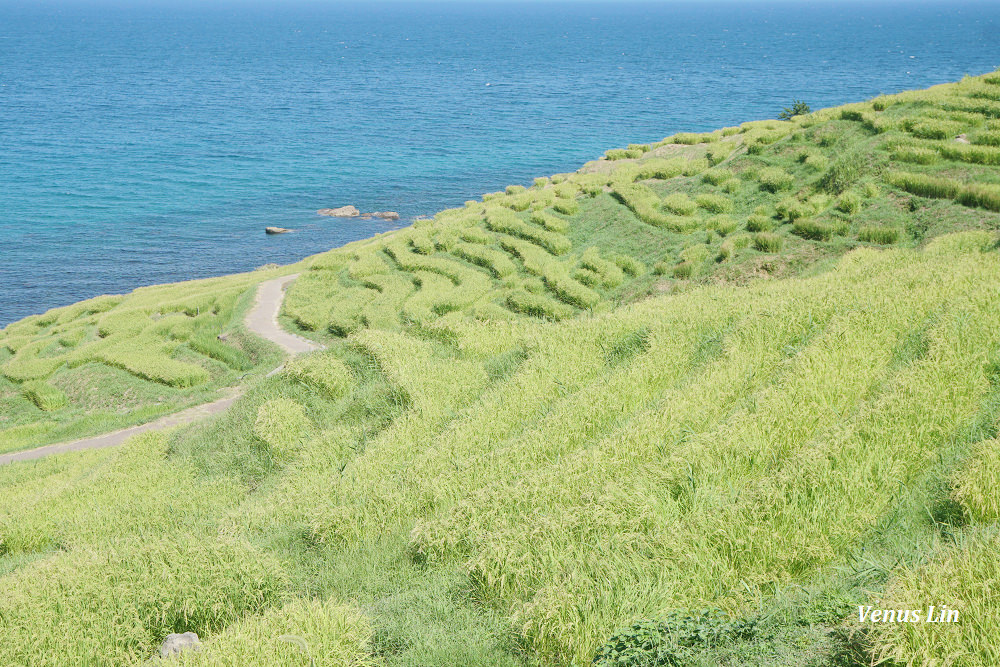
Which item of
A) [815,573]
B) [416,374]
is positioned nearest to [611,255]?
[416,374]

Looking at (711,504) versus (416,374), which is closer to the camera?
(711,504)

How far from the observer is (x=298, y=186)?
73750 mm

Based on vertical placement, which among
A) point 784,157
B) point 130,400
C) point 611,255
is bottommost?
point 130,400

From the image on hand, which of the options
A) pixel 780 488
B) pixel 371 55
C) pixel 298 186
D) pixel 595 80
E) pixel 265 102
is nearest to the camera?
pixel 780 488

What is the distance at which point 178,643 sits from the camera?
8.09 metres

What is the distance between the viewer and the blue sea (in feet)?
192

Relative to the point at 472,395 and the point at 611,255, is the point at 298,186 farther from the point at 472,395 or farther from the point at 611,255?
the point at 472,395

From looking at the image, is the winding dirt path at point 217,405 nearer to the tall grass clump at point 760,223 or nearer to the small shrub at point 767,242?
the small shrub at point 767,242

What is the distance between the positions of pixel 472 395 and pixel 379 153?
76177mm

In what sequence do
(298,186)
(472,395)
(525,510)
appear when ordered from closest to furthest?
(525,510) → (472,395) → (298,186)

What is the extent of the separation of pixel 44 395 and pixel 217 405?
764 cm

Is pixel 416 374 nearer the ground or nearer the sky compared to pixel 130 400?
nearer the sky

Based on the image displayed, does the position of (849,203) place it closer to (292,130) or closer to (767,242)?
(767,242)

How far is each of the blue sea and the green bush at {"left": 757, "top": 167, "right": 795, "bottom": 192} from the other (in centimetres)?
3474
